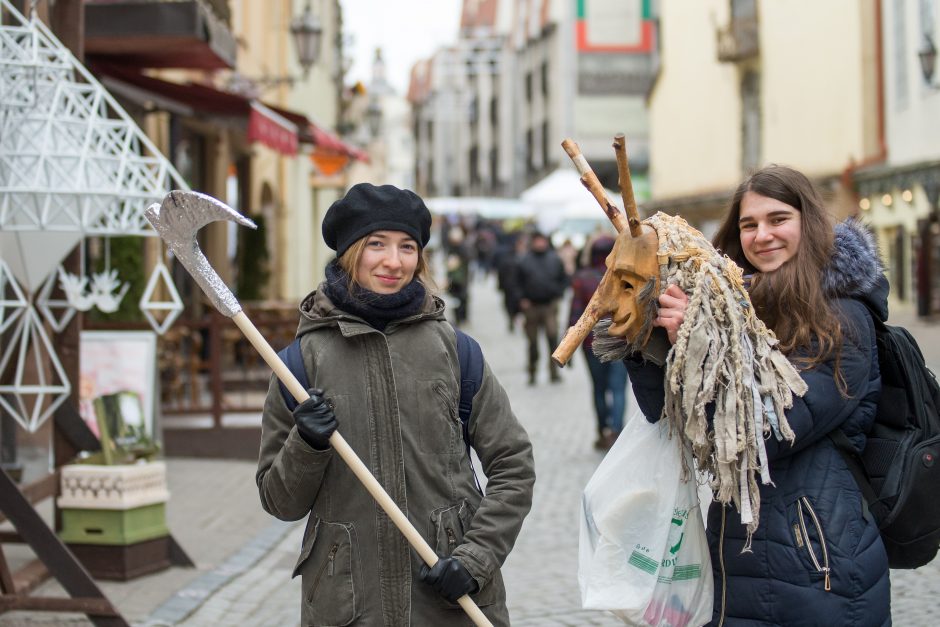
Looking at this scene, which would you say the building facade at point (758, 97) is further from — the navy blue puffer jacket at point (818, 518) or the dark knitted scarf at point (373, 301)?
the dark knitted scarf at point (373, 301)

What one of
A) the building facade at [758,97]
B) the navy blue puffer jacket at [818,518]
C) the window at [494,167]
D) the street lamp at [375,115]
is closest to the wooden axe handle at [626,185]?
the navy blue puffer jacket at [818,518]

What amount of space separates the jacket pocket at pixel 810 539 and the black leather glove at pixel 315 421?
1077 millimetres

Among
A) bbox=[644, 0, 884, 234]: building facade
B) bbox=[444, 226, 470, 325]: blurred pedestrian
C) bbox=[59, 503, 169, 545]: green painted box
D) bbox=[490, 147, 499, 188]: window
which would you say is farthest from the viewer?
bbox=[490, 147, 499, 188]: window

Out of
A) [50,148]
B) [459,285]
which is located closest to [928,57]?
[459,285]

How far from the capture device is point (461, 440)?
3176 mm

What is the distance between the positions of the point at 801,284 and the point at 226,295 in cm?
135

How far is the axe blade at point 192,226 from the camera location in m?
3.06

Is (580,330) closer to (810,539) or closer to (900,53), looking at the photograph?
Answer: (810,539)

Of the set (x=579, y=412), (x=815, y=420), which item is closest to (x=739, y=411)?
(x=815, y=420)

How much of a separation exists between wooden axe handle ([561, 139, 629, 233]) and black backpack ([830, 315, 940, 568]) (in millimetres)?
716

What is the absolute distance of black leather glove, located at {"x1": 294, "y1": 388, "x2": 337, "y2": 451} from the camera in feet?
9.62

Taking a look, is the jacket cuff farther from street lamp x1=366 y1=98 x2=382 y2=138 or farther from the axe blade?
street lamp x1=366 y1=98 x2=382 y2=138

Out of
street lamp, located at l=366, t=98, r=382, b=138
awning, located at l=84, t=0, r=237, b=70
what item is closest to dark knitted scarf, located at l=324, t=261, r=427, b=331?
awning, located at l=84, t=0, r=237, b=70

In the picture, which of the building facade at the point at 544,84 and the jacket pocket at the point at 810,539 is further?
the building facade at the point at 544,84
